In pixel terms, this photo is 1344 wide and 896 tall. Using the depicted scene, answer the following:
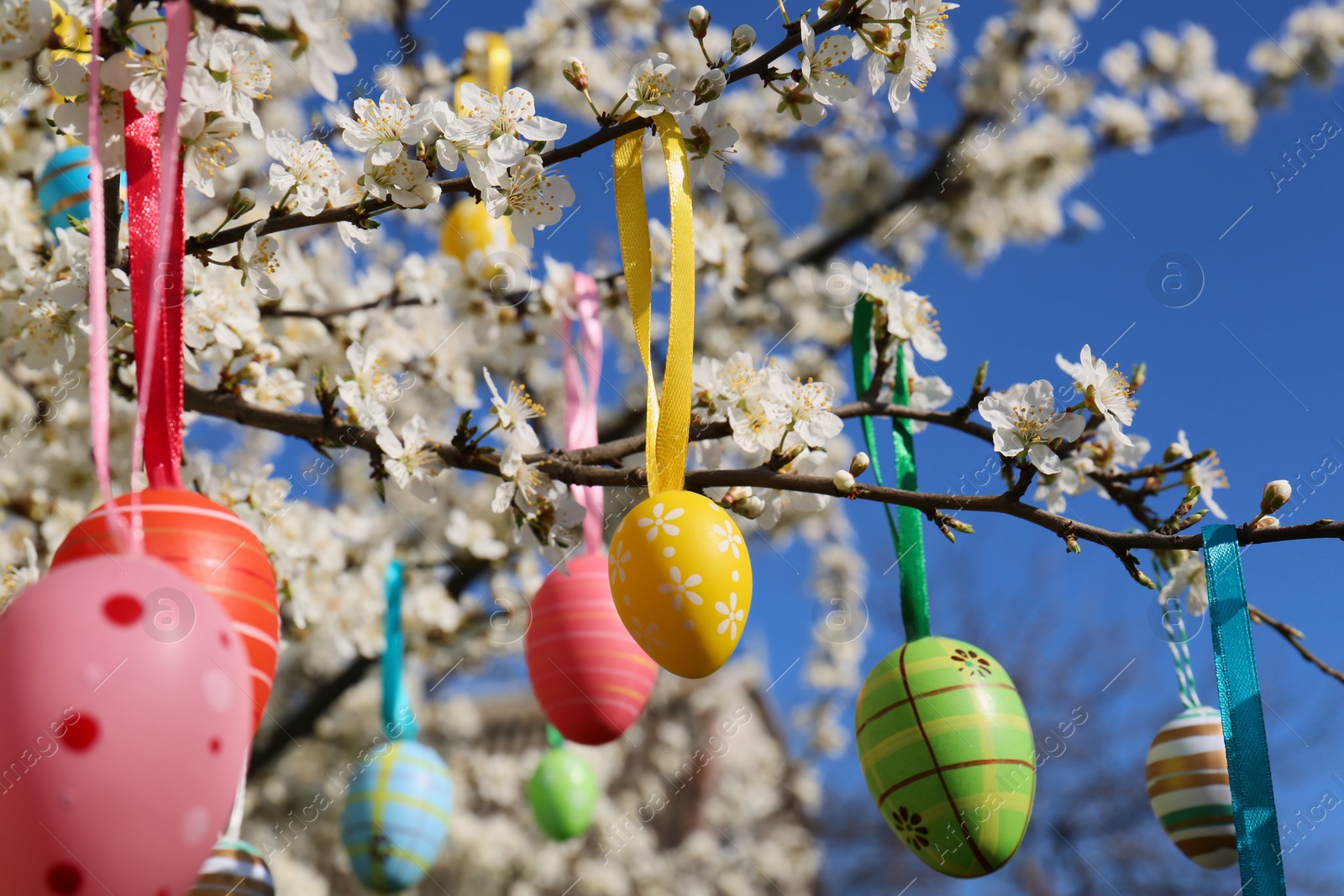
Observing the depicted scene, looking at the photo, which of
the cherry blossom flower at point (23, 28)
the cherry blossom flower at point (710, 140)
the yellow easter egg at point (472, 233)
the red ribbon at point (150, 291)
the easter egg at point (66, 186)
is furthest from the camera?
the yellow easter egg at point (472, 233)

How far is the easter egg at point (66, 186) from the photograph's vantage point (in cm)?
207

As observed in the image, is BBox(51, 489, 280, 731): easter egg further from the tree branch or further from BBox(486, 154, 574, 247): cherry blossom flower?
BBox(486, 154, 574, 247): cherry blossom flower

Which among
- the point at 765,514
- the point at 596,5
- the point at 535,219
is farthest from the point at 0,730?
the point at 596,5

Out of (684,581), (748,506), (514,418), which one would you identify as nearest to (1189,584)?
(748,506)

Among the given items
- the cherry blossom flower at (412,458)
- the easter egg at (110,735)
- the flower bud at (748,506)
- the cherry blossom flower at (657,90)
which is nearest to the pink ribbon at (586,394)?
the cherry blossom flower at (412,458)

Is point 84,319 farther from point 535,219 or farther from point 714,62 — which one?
point 714,62

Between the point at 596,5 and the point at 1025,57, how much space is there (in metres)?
2.55

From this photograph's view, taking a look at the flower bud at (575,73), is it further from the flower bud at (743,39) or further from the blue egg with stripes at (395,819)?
the blue egg with stripes at (395,819)

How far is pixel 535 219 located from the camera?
1.66m

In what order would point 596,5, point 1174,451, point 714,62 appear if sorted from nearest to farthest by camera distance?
1. point 714,62
2. point 1174,451
3. point 596,5

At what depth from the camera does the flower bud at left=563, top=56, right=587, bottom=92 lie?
1.64 m

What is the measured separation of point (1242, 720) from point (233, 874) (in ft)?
5.32

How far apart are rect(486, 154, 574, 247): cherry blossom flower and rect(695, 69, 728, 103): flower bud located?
0.28m

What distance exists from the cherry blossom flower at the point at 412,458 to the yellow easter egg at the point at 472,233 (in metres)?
1.38
